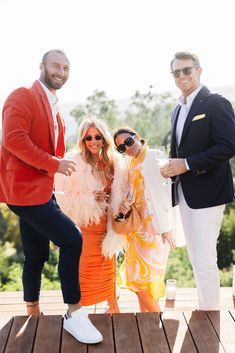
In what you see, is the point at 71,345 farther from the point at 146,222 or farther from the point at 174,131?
the point at 174,131

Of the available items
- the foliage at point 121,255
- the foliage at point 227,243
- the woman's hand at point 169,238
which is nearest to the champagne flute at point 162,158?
the foliage at point 121,255

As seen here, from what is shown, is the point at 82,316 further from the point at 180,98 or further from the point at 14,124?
the point at 180,98

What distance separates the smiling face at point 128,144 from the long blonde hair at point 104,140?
0.24ft

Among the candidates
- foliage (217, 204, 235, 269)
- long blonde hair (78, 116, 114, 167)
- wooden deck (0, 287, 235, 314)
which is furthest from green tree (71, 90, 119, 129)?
long blonde hair (78, 116, 114, 167)

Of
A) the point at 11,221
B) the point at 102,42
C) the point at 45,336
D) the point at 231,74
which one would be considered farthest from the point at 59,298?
the point at 102,42

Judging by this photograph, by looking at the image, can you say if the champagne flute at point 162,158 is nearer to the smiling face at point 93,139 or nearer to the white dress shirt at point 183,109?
the white dress shirt at point 183,109

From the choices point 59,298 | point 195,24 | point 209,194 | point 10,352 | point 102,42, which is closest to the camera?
point 10,352

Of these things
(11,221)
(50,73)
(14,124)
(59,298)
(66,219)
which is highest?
(50,73)

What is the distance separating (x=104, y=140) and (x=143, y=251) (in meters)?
0.79

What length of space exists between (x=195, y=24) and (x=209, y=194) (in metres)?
35.9

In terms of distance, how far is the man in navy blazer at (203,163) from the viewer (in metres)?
2.81

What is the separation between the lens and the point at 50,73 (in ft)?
8.61

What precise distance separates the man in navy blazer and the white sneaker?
2.65ft

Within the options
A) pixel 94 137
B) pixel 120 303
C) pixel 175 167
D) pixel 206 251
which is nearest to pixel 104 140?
pixel 94 137
